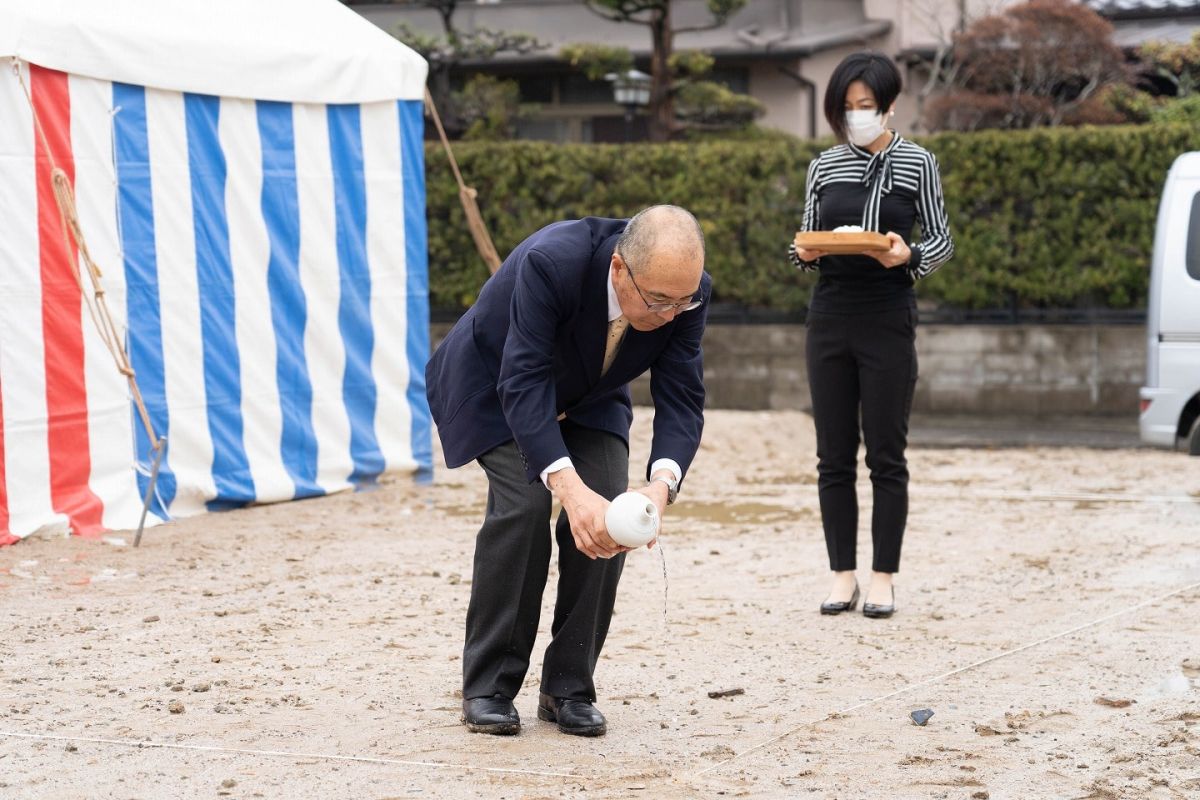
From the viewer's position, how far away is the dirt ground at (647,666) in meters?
3.51

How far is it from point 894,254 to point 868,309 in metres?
0.26

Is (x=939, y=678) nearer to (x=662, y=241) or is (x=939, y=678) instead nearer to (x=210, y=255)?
(x=662, y=241)

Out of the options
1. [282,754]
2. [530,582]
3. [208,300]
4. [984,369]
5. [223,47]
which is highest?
[223,47]

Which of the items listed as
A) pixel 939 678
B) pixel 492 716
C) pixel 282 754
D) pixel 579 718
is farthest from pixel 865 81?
pixel 282 754

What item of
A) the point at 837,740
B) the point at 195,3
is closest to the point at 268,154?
the point at 195,3

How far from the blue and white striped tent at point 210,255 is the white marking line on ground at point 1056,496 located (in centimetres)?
297

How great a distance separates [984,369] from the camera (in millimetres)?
15156

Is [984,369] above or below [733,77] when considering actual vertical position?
below

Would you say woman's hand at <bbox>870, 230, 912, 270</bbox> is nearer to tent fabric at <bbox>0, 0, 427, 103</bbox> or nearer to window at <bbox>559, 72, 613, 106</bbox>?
tent fabric at <bbox>0, 0, 427, 103</bbox>

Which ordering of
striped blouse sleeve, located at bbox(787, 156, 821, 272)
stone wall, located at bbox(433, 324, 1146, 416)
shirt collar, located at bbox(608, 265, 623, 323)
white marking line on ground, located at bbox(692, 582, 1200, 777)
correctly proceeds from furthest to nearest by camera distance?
stone wall, located at bbox(433, 324, 1146, 416), striped blouse sleeve, located at bbox(787, 156, 821, 272), white marking line on ground, located at bbox(692, 582, 1200, 777), shirt collar, located at bbox(608, 265, 623, 323)

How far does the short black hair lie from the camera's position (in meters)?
5.31

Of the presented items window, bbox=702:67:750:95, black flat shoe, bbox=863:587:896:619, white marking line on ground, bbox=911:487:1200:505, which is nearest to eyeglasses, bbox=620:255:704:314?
black flat shoe, bbox=863:587:896:619

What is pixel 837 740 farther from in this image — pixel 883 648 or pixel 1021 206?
pixel 1021 206

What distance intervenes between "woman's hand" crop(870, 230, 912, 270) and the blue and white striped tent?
3.62 meters
